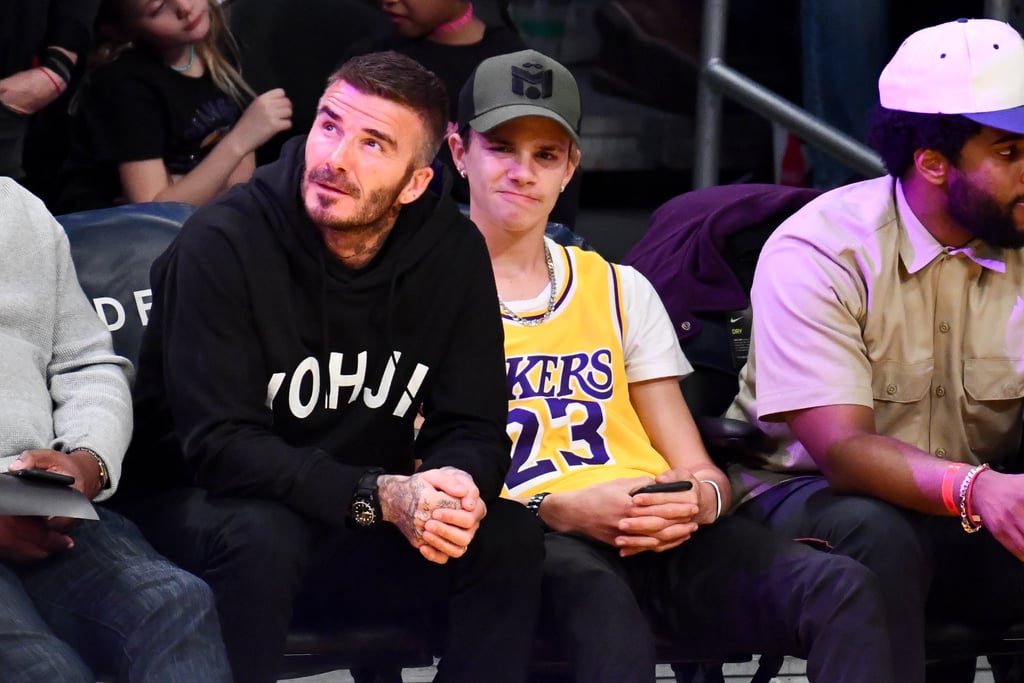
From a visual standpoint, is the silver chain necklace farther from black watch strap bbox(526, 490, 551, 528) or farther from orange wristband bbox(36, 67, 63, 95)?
orange wristband bbox(36, 67, 63, 95)

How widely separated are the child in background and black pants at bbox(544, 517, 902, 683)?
4.70 ft

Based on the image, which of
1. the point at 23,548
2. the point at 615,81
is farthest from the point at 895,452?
the point at 615,81

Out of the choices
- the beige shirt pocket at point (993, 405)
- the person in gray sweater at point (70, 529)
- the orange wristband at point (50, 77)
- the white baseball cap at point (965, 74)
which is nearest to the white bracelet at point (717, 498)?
the beige shirt pocket at point (993, 405)

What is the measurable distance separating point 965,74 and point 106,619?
5.78 ft

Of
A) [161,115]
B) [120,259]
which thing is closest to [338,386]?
[120,259]

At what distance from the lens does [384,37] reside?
4.15 metres

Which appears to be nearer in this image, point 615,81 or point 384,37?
point 384,37

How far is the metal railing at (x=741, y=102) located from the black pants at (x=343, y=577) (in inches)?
76.4

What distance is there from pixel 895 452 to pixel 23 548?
1.43 meters

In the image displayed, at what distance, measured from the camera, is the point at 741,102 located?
452 centimetres

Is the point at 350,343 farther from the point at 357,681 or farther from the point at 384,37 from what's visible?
the point at 384,37

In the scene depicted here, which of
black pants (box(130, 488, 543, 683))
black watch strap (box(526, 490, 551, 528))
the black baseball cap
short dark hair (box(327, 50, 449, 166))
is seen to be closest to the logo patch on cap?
the black baseball cap

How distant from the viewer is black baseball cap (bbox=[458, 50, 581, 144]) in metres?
3.25

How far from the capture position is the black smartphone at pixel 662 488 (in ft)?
9.62
